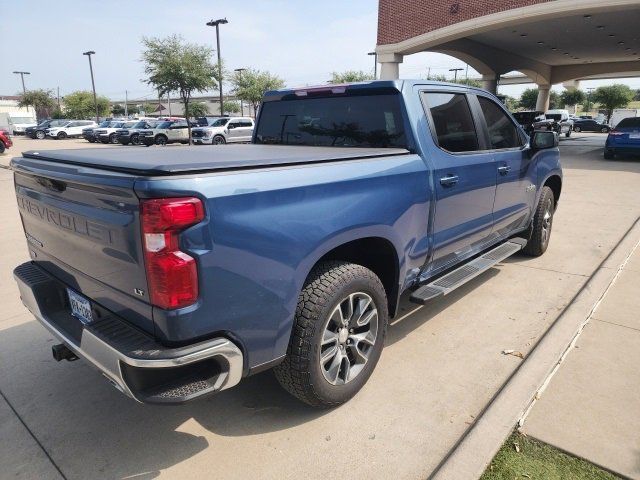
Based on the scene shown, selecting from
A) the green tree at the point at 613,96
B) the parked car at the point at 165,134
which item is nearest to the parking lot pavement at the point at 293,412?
the parked car at the point at 165,134

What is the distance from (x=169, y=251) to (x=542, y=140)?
4.08 m

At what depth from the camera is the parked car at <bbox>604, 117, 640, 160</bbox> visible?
634 inches

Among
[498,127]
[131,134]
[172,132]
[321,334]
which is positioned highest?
[498,127]

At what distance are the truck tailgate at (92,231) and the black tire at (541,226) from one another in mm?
4602

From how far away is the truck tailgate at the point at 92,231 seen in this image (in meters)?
1.95

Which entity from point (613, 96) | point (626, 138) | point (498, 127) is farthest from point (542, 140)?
point (613, 96)

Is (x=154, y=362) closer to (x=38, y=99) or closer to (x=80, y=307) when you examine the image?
(x=80, y=307)

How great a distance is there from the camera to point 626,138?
16.2m

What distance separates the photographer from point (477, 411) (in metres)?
2.73

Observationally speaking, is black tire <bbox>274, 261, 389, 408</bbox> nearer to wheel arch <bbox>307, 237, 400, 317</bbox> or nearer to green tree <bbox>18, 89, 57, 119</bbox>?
wheel arch <bbox>307, 237, 400, 317</bbox>

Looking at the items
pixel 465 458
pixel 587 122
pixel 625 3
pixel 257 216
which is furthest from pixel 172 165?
pixel 587 122

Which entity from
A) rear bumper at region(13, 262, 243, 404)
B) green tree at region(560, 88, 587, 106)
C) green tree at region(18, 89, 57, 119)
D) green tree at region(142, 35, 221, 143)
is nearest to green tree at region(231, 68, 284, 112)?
green tree at region(142, 35, 221, 143)

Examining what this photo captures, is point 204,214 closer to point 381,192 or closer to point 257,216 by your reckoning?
point 257,216

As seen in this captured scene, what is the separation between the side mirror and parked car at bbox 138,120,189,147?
90.0ft
